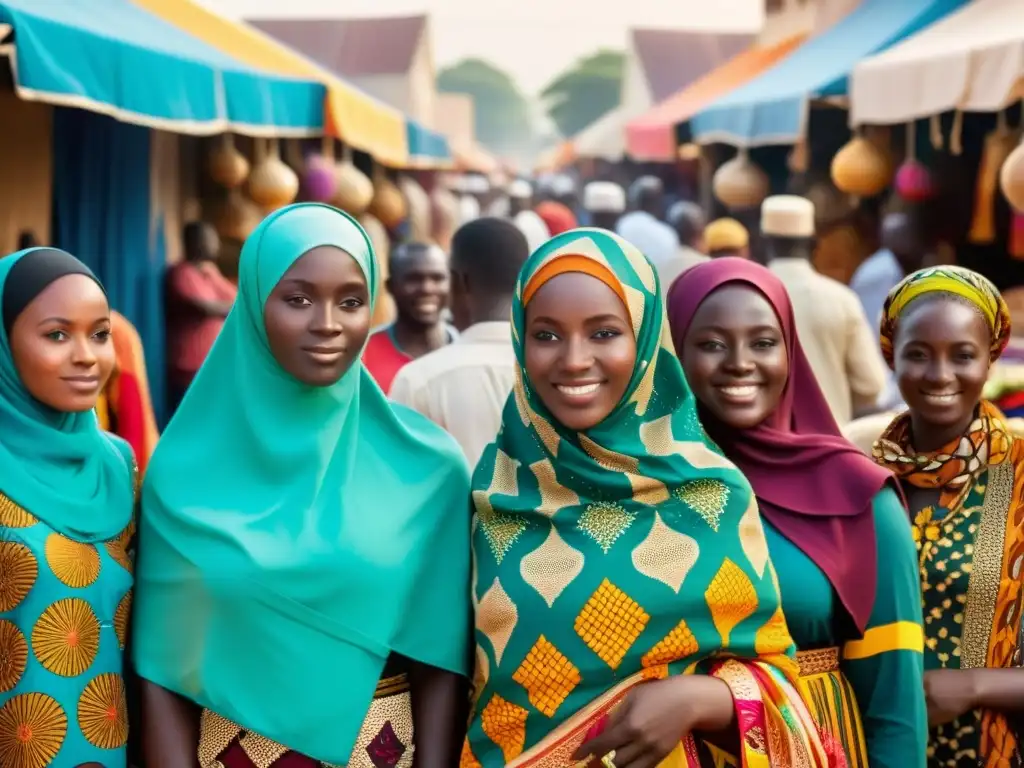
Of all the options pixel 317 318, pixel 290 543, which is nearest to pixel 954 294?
pixel 317 318

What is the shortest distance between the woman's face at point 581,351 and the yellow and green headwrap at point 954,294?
2.42 feet

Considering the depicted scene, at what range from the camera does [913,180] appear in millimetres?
7477

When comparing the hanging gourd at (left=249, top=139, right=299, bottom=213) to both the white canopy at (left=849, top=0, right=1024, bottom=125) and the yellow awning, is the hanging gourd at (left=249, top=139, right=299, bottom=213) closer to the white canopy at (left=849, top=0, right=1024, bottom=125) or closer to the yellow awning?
the yellow awning

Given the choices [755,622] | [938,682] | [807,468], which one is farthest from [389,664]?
[938,682]

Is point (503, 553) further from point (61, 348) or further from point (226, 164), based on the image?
point (226, 164)

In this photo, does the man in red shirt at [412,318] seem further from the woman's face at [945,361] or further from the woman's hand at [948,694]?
the woman's hand at [948,694]

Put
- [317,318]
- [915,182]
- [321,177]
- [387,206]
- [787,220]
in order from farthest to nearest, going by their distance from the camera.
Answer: [387,206] < [321,177] < [915,182] < [787,220] < [317,318]

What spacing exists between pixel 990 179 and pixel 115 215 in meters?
4.72

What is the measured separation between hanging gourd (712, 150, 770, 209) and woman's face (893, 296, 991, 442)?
7.40 meters

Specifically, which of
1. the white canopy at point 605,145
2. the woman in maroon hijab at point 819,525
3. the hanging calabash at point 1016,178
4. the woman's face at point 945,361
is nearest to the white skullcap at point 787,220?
the hanging calabash at point 1016,178

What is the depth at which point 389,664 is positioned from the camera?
2398 millimetres

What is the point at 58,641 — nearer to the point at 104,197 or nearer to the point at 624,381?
the point at 624,381

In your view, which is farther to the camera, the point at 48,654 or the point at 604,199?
the point at 604,199

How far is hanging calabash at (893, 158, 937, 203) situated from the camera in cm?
747
